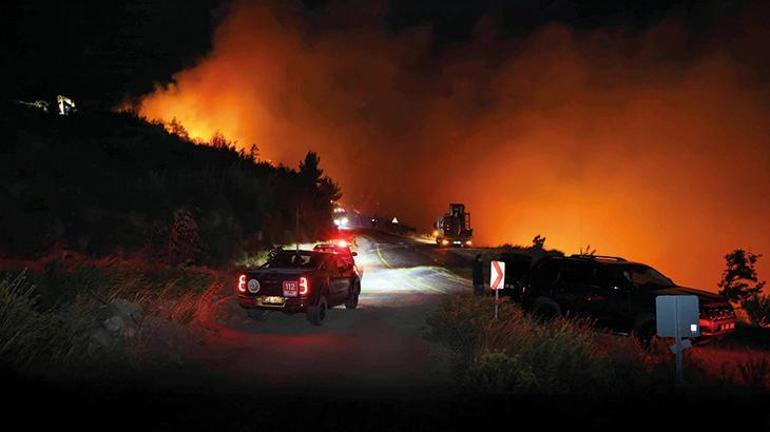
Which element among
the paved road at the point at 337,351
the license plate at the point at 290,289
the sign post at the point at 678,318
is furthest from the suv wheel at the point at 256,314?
the sign post at the point at 678,318

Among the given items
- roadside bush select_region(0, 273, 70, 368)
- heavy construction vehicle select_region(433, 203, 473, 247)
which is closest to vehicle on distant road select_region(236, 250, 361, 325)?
roadside bush select_region(0, 273, 70, 368)

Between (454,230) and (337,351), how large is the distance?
52.5m

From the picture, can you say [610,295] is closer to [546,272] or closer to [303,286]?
[546,272]

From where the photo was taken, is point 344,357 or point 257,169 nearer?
point 344,357

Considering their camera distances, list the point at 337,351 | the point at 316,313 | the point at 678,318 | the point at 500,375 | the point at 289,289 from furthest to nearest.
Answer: the point at 316,313 → the point at 289,289 → the point at 337,351 → the point at 678,318 → the point at 500,375

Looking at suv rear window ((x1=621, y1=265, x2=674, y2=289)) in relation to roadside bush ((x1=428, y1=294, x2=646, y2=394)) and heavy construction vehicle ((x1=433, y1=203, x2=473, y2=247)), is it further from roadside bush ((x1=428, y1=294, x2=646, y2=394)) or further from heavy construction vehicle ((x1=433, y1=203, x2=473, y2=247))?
heavy construction vehicle ((x1=433, y1=203, x2=473, y2=247))

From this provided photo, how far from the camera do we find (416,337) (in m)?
12.1

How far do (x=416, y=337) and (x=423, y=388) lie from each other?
4.41 meters

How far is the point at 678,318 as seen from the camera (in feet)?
25.7

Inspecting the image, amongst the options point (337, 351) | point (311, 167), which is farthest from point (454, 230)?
point (337, 351)

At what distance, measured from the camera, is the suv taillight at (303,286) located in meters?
13.0

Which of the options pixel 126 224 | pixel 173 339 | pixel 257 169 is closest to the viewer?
pixel 173 339

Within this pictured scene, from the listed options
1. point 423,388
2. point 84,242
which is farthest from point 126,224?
point 423,388

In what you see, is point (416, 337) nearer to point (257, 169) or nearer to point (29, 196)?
point (29, 196)
